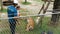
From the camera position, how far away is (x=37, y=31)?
7082 millimetres

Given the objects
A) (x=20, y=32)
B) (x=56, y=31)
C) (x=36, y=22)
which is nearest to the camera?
(x=20, y=32)

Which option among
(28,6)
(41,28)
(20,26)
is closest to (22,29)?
(20,26)

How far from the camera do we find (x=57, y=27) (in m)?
7.82

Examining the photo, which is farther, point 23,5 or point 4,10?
point 23,5

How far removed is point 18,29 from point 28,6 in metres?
4.85

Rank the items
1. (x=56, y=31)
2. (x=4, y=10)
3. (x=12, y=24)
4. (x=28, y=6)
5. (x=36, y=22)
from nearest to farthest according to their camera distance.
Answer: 1. (x=12, y=24)
2. (x=56, y=31)
3. (x=36, y=22)
4. (x=4, y=10)
5. (x=28, y=6)

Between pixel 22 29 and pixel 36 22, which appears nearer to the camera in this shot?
pixel 22 29

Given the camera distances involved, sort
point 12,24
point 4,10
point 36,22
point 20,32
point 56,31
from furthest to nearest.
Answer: point 4,10 < point 36,22 < point 56,31 < point 20,32 < point 12,24

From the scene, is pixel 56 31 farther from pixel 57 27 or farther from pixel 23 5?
pixel 23 5

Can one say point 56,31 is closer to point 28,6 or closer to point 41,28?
point 41,28

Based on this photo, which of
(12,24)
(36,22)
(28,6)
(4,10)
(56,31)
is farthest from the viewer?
(28,6)

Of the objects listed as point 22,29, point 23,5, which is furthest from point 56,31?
point 23,5

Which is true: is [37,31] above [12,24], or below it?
below

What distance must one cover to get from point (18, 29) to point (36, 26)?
921 mm
